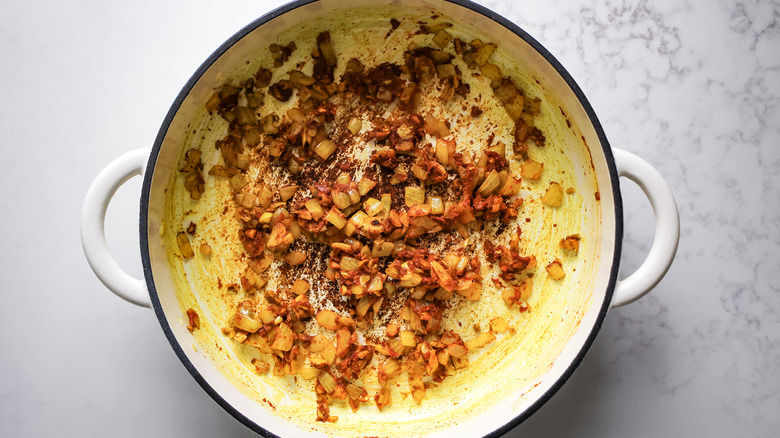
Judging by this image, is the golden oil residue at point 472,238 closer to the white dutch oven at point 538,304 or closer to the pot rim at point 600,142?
the white dutch oven at point 538,304

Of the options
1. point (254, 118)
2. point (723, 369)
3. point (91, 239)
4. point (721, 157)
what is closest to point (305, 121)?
point (254, 118)

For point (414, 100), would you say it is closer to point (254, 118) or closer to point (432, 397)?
point (254, 118)

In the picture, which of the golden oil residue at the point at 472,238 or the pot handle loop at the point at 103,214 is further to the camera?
the golden oil residue at the point at 472,238

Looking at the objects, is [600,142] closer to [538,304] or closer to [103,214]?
[538,304]

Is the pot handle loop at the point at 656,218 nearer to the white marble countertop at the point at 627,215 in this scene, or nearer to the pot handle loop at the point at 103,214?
the white marble countertop at the point at 627,215

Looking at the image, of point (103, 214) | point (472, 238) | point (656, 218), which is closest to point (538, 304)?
point (472, 238)

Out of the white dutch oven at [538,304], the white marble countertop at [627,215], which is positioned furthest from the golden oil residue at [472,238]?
the white marble countertop at [627,215]
